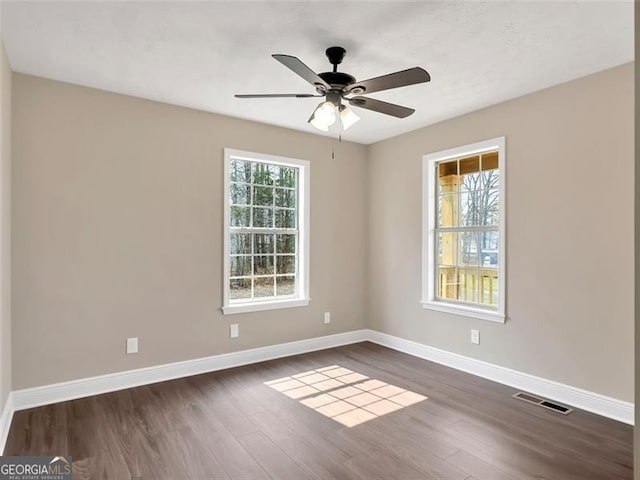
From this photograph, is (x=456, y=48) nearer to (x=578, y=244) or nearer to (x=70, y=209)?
(x=578, y=244)

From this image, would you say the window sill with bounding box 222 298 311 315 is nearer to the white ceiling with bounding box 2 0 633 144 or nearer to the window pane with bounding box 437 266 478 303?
the window pane with bounding box 437 266 478 303

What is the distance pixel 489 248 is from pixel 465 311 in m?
0.69

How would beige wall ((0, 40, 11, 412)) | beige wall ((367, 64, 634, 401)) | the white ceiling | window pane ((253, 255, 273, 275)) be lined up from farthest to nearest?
window pane ((253, 255, 273, 275)) → beige wall ((367, 64, 634, 401)) → beige wall ((0, 40, 11, 412)) → the white ceiling

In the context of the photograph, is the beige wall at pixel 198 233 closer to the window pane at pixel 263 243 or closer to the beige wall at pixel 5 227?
the beige wall at pixel 5 227

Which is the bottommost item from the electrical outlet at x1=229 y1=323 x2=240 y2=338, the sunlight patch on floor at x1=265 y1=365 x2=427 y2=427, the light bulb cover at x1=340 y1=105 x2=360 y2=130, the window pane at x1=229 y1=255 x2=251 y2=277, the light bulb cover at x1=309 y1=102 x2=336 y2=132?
the sunlight patch on floor at x1=265 y1=365 x2=427 y2=427

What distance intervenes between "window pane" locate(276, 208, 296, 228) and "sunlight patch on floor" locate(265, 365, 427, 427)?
1.67 m

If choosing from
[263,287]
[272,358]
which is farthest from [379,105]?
[272,358]

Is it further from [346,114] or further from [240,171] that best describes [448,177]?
[240,171]

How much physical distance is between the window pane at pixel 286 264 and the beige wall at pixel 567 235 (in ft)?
5.90

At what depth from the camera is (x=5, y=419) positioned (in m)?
2.54

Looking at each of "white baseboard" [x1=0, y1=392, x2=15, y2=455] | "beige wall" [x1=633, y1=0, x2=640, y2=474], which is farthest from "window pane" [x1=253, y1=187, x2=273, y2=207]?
"beige wall" [x1=633, y1=0, x2=640, y2=474]

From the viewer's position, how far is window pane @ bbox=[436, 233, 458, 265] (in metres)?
4.17

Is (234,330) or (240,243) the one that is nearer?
(234,330)

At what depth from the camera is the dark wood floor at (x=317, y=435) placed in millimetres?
2199
